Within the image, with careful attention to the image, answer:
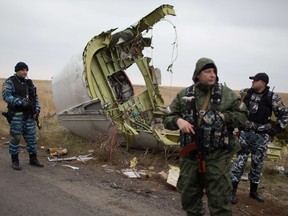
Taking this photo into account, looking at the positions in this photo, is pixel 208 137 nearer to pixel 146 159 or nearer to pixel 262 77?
pixel 262 77

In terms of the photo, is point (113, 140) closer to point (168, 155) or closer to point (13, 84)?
point (168, 155)

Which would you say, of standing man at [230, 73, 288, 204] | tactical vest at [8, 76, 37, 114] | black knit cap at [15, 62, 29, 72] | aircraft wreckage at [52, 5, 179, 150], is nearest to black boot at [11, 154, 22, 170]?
tactical vest at [8, 76, 37, 114]

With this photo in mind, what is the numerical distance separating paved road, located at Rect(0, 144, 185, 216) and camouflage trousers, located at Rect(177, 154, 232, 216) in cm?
127

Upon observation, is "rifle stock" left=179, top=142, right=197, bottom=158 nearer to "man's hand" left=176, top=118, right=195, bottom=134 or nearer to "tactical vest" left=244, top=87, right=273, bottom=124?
"man's hand" left=176, top=118, right=195, bottom=134

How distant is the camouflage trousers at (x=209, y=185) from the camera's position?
3.50m

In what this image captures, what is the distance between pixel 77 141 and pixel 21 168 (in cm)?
262

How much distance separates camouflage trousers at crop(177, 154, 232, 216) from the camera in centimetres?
350

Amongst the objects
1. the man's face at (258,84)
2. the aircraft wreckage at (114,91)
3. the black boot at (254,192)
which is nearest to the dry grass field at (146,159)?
the black boot at (254,192)

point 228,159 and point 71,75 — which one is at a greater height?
point 71,75

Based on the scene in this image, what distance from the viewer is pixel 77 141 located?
941cm

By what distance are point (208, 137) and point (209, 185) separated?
1.48ft

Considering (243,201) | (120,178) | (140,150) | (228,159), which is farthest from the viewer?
(140,150)

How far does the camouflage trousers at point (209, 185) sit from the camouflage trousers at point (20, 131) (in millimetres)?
4089

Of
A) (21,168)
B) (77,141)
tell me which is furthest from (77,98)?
(21,168)
